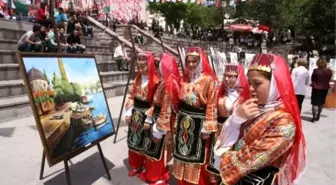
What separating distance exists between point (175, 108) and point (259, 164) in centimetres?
208

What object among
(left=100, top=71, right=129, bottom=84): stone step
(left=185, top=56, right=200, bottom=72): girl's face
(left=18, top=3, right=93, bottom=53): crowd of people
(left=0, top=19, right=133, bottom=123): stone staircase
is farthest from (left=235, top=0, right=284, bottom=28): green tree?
(left=185, top=56, right=200, bottom=72): girl's face

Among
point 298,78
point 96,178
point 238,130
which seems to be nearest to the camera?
point 238,130

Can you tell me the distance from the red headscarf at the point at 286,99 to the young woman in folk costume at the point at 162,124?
178cm

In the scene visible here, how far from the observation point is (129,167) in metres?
4.80

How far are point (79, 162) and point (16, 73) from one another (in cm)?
458

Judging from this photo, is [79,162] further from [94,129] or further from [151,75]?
[151,75]

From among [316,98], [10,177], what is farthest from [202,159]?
[316,98]

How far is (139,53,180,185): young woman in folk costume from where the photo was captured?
390cm

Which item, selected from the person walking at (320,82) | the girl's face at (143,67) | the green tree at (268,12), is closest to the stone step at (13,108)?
the girl's face at (143,67)

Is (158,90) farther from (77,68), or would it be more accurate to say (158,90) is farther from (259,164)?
(259,164)

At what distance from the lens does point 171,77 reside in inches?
157

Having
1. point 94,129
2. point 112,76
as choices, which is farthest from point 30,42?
point 94,129

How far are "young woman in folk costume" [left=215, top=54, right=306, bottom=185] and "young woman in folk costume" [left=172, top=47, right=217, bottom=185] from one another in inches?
52.4

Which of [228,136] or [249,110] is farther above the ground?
[249,110]
